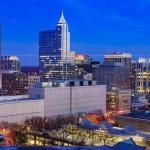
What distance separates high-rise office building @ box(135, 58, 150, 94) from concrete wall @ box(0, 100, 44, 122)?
1086 inches

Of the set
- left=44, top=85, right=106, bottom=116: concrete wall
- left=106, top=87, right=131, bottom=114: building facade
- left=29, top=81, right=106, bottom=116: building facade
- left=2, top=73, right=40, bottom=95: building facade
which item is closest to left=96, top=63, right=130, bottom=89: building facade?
left=2, top=73, right=40, bottom=95: building facade

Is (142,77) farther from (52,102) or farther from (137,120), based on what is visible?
(137,120)

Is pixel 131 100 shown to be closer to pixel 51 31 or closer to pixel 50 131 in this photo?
pixel 50 131

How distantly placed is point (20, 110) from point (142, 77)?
33.2m

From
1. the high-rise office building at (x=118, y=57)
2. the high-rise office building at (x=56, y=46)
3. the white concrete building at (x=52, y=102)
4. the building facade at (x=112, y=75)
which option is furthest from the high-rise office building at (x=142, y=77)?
the white concrete building at (x=52, y=102)

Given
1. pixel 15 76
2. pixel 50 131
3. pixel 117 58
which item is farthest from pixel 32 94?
pixel 117 58

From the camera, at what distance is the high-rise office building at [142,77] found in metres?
54.8

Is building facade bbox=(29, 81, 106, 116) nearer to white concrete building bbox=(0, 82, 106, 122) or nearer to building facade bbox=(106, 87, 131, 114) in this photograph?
white concrete building bbox=(0, 82, 106, 122)

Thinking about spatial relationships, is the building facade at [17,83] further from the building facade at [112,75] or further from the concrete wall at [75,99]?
the concrete wall at [75,99]

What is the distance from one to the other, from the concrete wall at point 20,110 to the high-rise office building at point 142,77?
90.5ft

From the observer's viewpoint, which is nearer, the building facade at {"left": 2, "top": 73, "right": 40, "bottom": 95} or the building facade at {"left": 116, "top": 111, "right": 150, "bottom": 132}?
the building facade at {"left": 116, "top": 111, "right": 150, "bottom": 132}

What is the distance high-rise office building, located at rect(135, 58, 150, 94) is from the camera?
180ft

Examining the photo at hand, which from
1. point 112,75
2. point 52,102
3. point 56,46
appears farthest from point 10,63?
point 52,102

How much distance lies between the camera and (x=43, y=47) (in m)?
75.8
